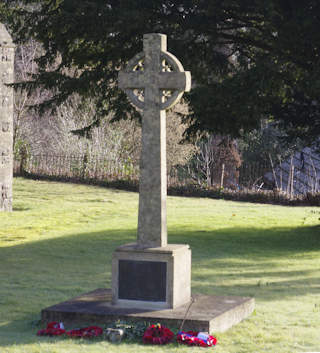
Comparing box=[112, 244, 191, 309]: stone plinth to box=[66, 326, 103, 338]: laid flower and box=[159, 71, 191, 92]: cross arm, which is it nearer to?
box=[66, 326, 103, 338]: laid flower

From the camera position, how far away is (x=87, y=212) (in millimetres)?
20797

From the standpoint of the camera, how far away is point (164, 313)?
24.8 ft

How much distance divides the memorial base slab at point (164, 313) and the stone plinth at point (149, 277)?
131 millimetres

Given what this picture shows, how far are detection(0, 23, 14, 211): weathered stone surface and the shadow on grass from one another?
197 inches

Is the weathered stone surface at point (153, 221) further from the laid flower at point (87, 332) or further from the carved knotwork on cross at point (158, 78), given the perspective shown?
the laid flower at point (87, 332)

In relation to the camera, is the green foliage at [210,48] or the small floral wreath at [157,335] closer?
the small floral wreath at [157,335]

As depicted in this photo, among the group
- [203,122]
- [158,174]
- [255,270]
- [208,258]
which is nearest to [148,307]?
[158,174]

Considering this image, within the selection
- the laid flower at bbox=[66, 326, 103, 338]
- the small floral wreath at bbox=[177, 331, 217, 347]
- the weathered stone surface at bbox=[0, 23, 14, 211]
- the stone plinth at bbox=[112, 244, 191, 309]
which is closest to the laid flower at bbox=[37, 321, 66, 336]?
the laid flower at bbox=[66, 326, 103, 338]

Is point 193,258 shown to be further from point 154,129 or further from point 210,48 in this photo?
point 154,129

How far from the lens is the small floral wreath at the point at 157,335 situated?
22.6 ft

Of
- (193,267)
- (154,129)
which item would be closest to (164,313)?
(154,129)

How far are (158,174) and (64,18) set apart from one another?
7.74 metres

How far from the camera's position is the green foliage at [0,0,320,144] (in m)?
13.6

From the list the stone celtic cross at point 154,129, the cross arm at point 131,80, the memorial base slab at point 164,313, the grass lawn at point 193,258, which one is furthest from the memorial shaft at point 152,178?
the grass lawn at point 193,258
